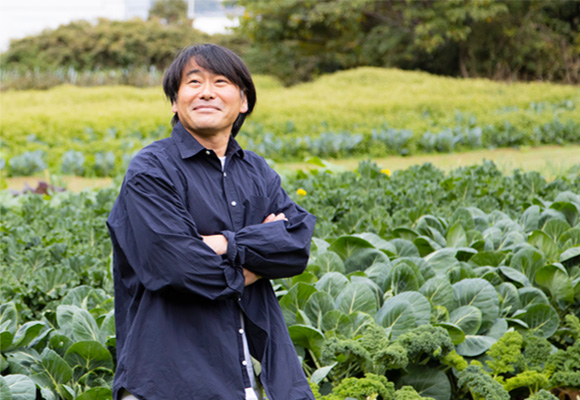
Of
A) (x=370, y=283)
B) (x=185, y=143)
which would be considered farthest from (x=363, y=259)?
(x=185, y=143)

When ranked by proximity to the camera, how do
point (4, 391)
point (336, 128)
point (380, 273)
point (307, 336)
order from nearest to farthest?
point (4, 391) < point (307, 336) < point (380, 273) < point (336, 128)

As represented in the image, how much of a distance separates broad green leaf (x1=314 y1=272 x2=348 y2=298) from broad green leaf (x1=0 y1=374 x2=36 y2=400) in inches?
55.6

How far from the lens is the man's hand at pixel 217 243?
71.7 inches

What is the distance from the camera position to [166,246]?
1708 mm

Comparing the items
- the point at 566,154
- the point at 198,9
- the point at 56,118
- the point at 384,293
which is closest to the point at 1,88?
the point at 56,118

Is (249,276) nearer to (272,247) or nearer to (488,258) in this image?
(272,247)

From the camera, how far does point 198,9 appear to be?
111750mm

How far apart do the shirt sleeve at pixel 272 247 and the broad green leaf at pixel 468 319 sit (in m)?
1.48

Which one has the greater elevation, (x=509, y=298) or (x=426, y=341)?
(x=426, y=341)

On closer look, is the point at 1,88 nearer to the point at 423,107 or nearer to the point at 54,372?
the point at 423,107

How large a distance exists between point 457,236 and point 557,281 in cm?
71

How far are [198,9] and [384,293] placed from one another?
115 meters

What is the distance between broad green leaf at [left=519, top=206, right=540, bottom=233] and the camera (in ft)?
15.2

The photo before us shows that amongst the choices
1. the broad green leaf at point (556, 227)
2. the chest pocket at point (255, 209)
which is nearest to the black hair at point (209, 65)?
the chest pocket at point (255, 209)
